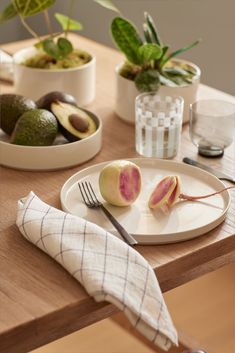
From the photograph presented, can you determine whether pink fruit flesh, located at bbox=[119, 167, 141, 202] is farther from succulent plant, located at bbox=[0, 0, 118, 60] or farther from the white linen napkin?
succulent plant, located at bbox=[0, 0, 118, 60]

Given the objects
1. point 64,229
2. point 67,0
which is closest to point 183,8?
point 67,0

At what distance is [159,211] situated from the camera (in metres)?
1.26

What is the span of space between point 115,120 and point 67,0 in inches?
75.0

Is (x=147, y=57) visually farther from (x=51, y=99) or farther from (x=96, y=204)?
(x=96, y=204)

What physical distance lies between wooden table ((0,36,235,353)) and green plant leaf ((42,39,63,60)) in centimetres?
29

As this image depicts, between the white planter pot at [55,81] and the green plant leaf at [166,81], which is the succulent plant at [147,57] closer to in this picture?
the green plant leaf at [166,81]

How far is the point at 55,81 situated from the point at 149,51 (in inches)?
9.6

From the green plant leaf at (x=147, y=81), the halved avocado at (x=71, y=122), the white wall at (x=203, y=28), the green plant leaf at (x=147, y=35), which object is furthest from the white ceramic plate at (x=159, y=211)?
the white wall at (x=203, y=28)

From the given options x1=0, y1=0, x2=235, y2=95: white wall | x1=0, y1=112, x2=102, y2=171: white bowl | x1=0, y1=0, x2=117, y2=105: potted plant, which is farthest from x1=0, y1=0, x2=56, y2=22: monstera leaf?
x1=0, y1=0, x2=235, y2=95: white wall

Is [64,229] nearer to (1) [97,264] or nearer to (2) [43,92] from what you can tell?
(1) [97,264]

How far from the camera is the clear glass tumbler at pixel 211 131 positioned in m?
1.47

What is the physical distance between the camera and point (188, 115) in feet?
5.40

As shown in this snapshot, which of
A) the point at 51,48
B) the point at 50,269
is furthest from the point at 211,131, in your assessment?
the point at 50,269

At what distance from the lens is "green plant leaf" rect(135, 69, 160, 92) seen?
157 cm
